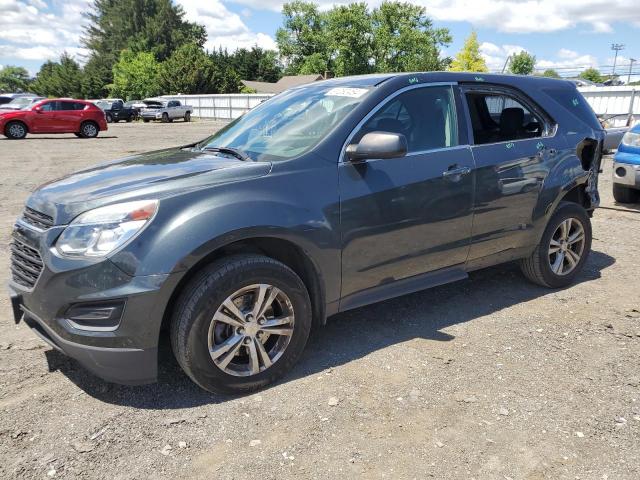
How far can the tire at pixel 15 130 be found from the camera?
21391mm

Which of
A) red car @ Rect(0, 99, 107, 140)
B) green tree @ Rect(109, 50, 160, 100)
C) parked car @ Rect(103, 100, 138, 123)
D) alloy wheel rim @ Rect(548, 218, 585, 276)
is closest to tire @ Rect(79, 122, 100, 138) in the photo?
red car @ Rect(0, 99, 107, 140)

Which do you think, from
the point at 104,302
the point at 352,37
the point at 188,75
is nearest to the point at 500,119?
the point at 104,302

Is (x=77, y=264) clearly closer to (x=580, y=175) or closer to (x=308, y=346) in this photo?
(x=308, y=346)

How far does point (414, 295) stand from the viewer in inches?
184

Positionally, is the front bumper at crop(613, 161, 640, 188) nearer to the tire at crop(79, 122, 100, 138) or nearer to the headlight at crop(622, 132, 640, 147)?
the headlight at crop(622, 132, 640, 147)

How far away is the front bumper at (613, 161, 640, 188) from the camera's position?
7.46 meters

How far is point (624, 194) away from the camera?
27.2ft

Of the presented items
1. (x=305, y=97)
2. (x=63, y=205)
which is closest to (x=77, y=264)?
(x=63, y=205)

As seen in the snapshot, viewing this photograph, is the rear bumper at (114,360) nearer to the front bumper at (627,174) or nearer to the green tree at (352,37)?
the front bumper at (627,174)

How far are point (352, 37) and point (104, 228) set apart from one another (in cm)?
6991

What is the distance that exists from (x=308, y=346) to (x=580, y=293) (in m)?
2.59

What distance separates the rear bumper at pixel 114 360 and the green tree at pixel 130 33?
77.1 m

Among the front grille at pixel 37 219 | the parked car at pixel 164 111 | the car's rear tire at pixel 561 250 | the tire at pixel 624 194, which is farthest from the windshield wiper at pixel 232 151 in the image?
the parked car at pixel 164 111

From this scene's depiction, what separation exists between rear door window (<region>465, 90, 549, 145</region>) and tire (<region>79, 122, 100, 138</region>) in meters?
22.0
